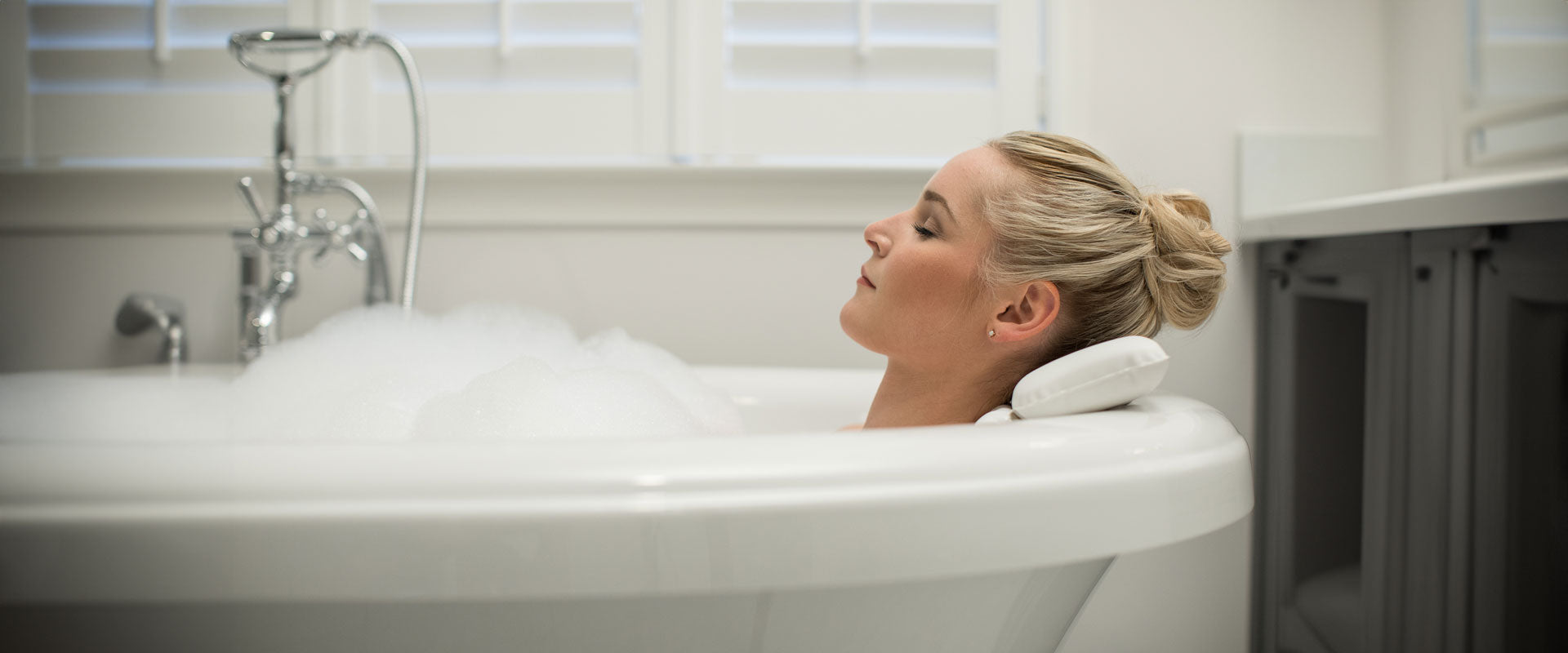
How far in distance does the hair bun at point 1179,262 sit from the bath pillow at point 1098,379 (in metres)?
0.14

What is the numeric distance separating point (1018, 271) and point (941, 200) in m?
0.11

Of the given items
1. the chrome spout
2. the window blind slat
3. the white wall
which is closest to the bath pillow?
the white wall

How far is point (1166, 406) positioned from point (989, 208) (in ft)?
0.76

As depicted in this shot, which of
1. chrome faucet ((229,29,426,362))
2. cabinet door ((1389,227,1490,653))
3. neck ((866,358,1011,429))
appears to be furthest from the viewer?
chrome faucet ((229,29,426,362))

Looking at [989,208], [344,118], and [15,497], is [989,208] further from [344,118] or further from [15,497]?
[344,118]

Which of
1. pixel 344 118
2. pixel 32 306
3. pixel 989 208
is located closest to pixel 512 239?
pixel 344 118

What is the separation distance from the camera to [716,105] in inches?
55.3

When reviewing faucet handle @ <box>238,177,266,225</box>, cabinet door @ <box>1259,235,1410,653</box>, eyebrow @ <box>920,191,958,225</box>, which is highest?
faucet handle @ <box>238,177,266,225</box>

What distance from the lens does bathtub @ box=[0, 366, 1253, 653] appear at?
443mm

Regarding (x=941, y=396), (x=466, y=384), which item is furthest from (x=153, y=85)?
(x=941, y=396)

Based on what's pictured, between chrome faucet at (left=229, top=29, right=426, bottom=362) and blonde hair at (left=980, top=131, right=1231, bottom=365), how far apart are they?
2.49 feet

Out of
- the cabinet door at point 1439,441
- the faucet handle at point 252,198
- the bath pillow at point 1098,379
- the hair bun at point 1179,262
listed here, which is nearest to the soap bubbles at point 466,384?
the faucet handle at point 252,198

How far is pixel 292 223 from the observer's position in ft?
3.92

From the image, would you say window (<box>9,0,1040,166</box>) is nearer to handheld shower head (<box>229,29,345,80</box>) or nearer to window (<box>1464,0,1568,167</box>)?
handheld shower head (<box>229,29,345,80</box>)
